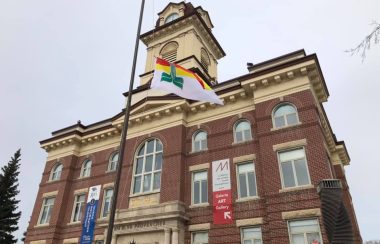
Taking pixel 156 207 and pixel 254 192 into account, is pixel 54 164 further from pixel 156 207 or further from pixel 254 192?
pixel 254 192

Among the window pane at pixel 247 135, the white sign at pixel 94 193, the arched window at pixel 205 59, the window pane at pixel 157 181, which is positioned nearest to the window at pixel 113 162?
the white sign at pixel 94 193

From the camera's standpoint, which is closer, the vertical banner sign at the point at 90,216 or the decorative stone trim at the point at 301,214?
the decorative stone trim at the point at 301,214

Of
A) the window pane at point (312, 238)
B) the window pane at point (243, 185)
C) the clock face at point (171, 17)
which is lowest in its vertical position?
the window pane at point (312, 238)

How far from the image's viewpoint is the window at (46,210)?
24.5 m

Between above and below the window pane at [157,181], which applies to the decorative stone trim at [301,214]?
below

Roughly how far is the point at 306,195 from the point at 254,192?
9.98 ft

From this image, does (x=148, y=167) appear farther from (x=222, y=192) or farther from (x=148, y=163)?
(x=222, y=192)

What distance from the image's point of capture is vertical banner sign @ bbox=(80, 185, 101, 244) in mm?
21312

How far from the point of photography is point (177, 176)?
19438mm

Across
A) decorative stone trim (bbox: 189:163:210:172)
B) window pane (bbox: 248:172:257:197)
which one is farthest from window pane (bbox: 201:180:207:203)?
window pane (bbox: 248:172:257:197)

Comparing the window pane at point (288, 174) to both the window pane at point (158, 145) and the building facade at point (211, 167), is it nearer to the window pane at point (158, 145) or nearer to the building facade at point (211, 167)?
the building facade at point (211, 167)

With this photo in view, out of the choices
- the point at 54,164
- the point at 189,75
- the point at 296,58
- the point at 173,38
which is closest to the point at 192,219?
the point at 189,75

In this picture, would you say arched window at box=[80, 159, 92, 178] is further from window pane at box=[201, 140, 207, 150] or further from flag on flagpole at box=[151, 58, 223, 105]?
flag on flagpole at box=[151, 58, 223, 105]

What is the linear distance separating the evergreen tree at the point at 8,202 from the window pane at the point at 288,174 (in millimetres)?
29591
